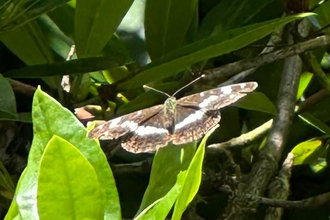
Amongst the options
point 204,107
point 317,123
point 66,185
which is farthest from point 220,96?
point 66,185

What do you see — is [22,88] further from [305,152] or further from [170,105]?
[305,152]

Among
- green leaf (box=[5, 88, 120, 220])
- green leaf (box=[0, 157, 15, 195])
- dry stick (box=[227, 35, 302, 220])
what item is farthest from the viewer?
dry stick (box=[227, 35, 302, 220])

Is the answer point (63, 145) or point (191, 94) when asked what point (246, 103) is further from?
point (63, 145)

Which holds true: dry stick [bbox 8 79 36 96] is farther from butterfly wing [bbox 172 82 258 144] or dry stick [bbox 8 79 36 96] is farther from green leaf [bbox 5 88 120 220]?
green leaf [bbox 5 88 120 220]

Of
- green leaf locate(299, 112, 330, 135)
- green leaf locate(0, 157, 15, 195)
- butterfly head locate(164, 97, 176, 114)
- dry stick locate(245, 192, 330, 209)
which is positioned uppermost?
butterfly head locate(164, 97, 176, 114)

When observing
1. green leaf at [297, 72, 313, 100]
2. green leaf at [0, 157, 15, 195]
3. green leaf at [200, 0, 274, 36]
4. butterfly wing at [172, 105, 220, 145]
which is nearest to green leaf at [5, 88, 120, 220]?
butterfly wing at [172, 105, 220, 145]

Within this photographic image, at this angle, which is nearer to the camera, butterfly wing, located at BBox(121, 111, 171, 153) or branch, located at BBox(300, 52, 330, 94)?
butterfly wing, located at BBox(121, 111, 171, 153)

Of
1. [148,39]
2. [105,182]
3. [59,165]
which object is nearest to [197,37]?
[148,39]
